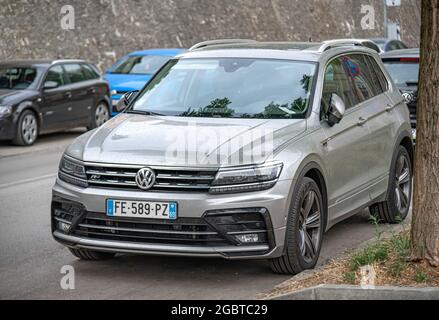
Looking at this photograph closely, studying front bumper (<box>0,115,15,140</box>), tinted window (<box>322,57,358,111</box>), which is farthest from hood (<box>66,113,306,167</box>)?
front bumper (<box>0,115,15,140</box>)

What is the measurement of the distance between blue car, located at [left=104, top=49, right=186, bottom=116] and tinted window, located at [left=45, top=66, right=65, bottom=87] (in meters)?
2.31

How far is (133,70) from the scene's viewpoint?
77.5 feet

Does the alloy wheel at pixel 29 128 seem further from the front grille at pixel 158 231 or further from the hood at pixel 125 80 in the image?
the front grille at pixel 158 231

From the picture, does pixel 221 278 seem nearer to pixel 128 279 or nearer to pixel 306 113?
pixel 128 279

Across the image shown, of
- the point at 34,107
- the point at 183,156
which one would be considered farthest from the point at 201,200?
the point at 34,107

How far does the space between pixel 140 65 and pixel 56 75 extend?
3.97 meters

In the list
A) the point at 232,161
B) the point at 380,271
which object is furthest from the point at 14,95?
the point at 380,271

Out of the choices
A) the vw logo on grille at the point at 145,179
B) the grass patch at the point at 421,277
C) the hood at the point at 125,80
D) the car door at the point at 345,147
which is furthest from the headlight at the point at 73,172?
the hood at the point at 125,80

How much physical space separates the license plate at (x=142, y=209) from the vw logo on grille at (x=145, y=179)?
5.1 inches

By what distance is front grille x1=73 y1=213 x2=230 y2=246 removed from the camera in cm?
714

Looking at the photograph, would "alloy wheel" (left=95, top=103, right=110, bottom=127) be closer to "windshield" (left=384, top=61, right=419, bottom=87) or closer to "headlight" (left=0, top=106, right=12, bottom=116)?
"headlight" (left=0, top=106, right=12, bottom=116)

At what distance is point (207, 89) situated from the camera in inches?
340

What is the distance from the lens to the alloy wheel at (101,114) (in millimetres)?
21422
